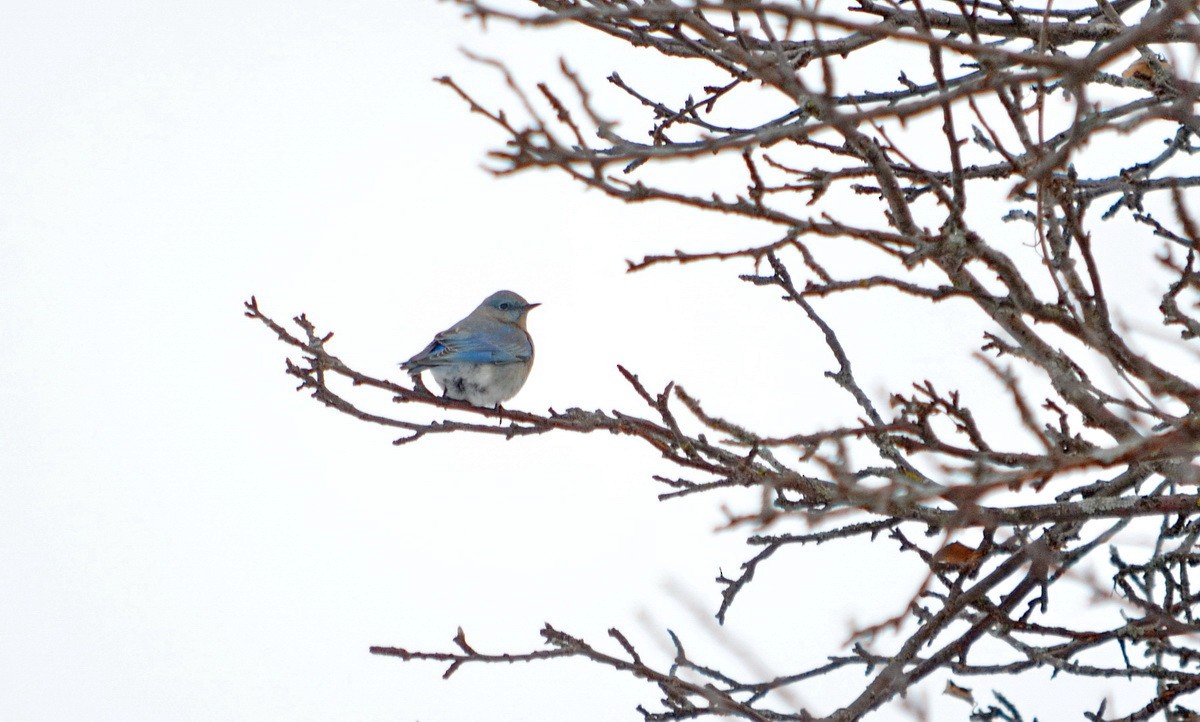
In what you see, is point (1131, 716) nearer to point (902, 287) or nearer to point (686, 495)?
point (686, 495)

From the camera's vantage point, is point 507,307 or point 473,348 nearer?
point 473,348

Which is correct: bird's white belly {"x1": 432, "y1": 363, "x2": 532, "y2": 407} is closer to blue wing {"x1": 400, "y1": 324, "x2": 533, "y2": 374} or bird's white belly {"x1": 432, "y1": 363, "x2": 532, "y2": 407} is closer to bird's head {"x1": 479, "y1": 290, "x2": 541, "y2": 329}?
blue wing {"x1": 400, "y1": 324, "x2": 533, "y2": 374}

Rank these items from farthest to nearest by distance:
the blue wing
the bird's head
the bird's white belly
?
the bird's head < the bird's white belly < the blue wing

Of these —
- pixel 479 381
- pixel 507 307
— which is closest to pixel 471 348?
pixel 479 381

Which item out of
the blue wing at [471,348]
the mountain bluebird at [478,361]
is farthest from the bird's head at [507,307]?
the blue wing at [471,348]

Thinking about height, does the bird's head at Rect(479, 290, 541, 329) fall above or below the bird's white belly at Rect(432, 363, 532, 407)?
above

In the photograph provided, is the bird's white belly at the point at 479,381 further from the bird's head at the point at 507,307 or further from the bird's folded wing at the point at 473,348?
the bird's head at the point at 507,307

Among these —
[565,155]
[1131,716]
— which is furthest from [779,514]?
[1131,716]

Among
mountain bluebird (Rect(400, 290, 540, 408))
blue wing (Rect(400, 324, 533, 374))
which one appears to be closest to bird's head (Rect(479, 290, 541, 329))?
mountain bluebird (Rect(400, 290, 540, 408))

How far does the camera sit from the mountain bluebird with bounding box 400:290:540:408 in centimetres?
823

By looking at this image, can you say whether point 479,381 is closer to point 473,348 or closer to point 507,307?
point 473,348

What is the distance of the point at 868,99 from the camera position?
521 cm

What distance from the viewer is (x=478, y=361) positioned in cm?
854

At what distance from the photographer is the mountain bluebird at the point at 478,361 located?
8.23 metres
